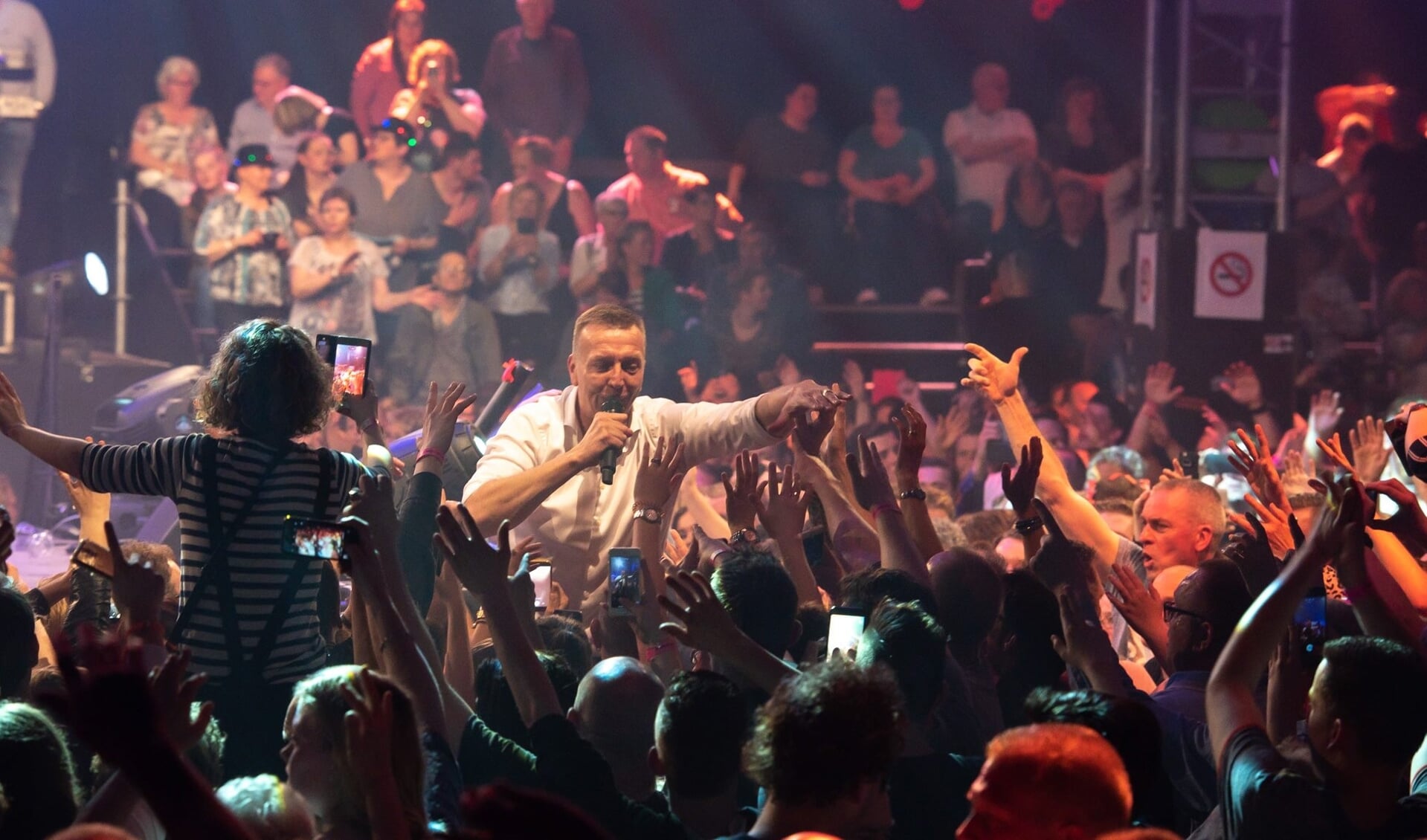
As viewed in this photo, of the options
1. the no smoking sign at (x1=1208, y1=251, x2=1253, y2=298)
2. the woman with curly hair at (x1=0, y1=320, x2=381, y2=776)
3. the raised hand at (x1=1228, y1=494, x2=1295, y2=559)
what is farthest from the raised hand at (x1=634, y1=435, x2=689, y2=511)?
the no smoking sign at (x1=1208, y1=251, x2=1253, y2=298)

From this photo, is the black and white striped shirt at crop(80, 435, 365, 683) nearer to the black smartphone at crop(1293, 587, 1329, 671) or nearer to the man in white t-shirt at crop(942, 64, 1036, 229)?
the black smartphone at crop(1293, 587, 1329, 671)

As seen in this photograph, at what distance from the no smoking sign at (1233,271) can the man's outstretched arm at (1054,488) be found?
19.4ft

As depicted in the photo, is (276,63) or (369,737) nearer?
(369,737)

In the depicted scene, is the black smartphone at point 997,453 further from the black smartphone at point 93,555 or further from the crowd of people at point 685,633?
the black smartphone at point 93,555

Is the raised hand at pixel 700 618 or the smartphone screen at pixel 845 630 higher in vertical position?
the raised hand at pixel 700 618

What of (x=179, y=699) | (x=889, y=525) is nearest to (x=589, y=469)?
(x=889, y=525)

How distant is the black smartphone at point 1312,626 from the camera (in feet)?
8.04

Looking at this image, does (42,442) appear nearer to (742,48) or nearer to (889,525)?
(889,525)

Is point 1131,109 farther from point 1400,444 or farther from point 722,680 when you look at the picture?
point 722,680

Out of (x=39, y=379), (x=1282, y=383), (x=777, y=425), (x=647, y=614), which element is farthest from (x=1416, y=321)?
(x=39, y=379)

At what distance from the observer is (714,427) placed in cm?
444

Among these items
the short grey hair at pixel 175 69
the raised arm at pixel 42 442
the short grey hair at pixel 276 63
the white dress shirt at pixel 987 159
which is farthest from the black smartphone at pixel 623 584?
Answer: the short grey hair at pixel 175 69

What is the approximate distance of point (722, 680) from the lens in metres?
2.26

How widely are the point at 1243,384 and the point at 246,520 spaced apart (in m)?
8.27
